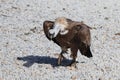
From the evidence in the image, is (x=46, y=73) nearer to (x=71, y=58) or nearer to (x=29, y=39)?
(x=71, y=58)

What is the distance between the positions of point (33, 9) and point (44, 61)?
5.51 meters

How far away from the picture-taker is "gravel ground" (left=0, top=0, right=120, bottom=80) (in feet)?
31.1

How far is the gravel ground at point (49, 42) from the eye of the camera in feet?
31.1

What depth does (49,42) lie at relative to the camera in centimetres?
1154

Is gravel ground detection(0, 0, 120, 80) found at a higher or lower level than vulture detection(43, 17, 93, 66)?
lower

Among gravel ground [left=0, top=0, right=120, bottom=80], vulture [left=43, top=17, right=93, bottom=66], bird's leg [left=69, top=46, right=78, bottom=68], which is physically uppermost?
vulture [left=43, top=17, right=93, bottom=66]

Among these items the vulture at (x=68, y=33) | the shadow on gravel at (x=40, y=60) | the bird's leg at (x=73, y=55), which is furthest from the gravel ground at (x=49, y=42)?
the vulture at (x=68, y=33)

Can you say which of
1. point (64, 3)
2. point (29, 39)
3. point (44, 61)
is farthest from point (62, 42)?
point (64, 3)

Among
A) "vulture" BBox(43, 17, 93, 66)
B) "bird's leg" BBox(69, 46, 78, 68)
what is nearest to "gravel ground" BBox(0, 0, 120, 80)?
"bird's leg" BBox(69, 46, 78, 68)

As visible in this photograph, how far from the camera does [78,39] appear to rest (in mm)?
9086

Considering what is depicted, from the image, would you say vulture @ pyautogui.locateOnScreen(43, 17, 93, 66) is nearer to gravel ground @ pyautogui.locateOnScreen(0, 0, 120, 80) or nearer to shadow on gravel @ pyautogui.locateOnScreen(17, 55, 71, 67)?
gravel ground @ pyautogui.locateOnScreen(0, 0, 120, 80)

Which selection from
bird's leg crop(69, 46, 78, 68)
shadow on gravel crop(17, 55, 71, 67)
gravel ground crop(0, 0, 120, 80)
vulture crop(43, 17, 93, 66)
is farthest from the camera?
shadow on gravel crop(17, 55, 71, 67)

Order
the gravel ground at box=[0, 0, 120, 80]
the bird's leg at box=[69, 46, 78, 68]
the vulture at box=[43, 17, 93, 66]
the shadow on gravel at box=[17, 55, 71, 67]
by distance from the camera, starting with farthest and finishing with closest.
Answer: the shadow on gravel at box=[17, 55, 71, 67] → the gravel ground at box=[0, 0, 120, 80] → the bird's leg at box=[69, 46, 78, 68] → the vulture at box=[43, 17, 93, 66]

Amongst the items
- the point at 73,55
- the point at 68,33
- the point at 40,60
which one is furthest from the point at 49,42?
the point at 68,33
